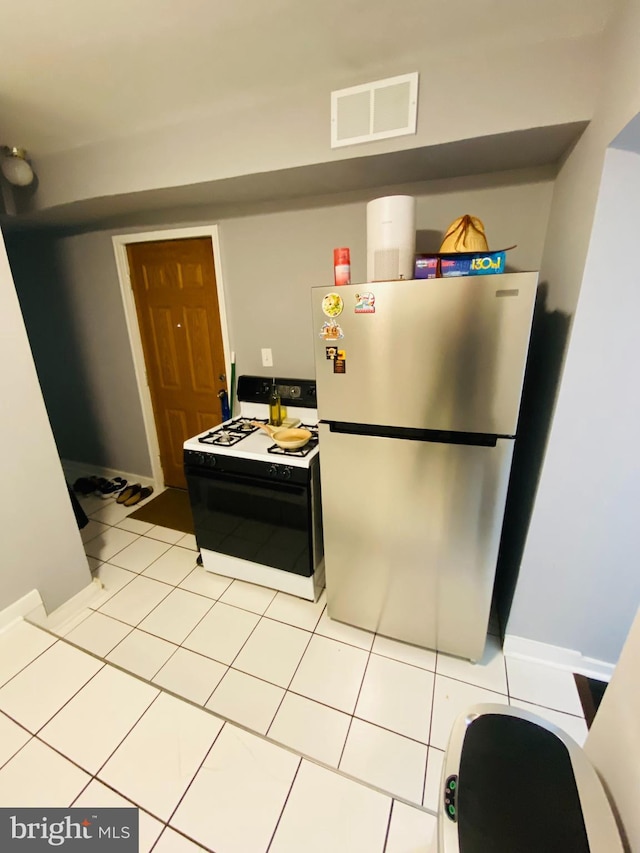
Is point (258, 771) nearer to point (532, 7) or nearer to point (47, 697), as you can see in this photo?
point (47, 697)

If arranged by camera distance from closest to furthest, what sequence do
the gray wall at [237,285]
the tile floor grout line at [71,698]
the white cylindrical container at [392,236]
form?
1. the tile floor grout line at [71,698]
2. the white cylindrical container at [392,236]
3. the gray wall at [237,285]

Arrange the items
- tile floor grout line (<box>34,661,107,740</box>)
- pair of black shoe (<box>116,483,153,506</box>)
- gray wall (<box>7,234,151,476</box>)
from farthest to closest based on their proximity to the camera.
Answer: pair of black shoe (<box>116,483,153,506</box>)
gray wall (<box>7,234,151,476</box>)
tile floor grout line (<box>34,661,107,740</box>)

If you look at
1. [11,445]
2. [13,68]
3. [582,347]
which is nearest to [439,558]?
[582,347]

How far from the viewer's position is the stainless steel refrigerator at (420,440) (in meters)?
1.17

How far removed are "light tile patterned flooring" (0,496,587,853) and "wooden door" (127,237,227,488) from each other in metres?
1.34

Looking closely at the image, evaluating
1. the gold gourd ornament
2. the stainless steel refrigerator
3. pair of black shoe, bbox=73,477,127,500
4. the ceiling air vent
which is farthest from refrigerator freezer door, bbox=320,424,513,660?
pair of black shoe, bbox=73,477,127,500

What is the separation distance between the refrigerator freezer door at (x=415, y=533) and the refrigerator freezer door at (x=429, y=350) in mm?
123

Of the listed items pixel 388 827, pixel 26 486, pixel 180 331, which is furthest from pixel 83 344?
pixel 388 827

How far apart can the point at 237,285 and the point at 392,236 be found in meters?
1.22

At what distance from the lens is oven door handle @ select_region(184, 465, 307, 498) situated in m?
1.71

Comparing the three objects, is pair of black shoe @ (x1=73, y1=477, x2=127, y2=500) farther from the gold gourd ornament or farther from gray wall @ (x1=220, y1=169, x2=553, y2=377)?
the gold gourd ornament

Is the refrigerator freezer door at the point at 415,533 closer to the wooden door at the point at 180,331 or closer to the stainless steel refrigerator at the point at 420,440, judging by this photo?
the stainless steel refrigerator at the point at 420,440

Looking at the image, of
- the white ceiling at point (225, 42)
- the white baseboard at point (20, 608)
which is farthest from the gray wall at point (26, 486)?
the white ceiling at point (225, 42)

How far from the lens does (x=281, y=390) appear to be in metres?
2.27
